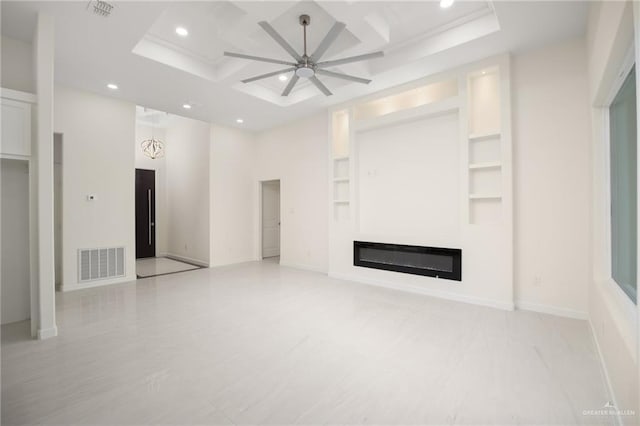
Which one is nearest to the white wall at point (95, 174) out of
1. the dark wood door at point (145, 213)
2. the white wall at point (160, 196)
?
the dark wood door at point (145, 213)

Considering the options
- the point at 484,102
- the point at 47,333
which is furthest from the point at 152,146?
the point at 484,102

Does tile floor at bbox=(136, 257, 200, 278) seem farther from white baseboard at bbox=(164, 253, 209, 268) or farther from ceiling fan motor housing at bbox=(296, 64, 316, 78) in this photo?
ceiling fan motor housing at bbox=(296, 64, 316, 78)

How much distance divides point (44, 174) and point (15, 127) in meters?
0.54

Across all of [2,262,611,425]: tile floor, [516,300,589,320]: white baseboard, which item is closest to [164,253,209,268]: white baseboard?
[2,262,611,425]: tile floor

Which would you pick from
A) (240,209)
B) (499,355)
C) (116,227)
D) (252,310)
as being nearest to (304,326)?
(252,310)

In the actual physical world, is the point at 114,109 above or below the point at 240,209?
above

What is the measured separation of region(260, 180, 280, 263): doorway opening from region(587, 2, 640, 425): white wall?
6.30 metres

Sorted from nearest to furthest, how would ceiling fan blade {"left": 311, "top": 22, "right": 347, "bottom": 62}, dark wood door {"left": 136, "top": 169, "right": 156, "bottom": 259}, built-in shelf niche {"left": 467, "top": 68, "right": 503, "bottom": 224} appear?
ceiling fan blade {"left": 311, "top": 22, "right": 347, "bottom": 62}
built-in shelf niche {"left": 467, "top": 68, "right": 503, "bottom": 224}
dark wood door {"left": 136, "top": 169, "right": 156, "bottom": 259}

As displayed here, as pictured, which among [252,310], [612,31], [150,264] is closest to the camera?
[612,31]

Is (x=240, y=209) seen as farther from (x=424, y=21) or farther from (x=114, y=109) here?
Result: (x=424, y=21)

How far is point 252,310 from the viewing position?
12.4 feet

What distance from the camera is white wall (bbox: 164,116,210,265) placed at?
6.99m

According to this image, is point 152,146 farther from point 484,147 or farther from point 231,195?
point 484,147

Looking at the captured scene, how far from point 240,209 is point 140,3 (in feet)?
16.3
